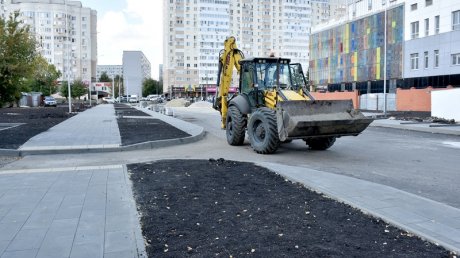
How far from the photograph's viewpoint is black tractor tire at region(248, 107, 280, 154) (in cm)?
1188

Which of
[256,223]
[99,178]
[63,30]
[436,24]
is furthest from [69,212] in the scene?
[63,30]

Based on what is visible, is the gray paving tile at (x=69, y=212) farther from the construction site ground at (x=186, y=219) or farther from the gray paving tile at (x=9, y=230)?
the gray paving tile at (x=9, y=230)

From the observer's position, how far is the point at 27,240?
468 cm

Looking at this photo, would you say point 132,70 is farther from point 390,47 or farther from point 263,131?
point 263,131

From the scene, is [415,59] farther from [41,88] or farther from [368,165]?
[41,88]

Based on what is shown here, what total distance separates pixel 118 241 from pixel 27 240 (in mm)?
996

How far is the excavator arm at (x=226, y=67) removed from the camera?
15680 mm

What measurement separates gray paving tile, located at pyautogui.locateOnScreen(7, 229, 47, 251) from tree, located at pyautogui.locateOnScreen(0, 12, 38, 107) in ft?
37.5

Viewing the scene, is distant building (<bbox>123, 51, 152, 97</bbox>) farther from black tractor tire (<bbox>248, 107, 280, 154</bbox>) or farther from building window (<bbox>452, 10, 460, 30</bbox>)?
black tractor tire (<bbox>248, 107, 280, 154</bbox>)

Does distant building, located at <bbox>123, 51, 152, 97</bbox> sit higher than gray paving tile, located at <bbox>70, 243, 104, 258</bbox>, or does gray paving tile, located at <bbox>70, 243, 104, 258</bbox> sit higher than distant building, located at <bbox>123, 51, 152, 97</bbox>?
distant building, located at <bbox>123, 51, 152, 97</bbox>

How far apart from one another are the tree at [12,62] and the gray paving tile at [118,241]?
39.4ft

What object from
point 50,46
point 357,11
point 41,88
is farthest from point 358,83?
point 50,46

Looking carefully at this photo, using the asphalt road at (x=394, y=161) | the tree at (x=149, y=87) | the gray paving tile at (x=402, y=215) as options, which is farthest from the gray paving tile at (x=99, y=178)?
the tree at (x=149, y=87)

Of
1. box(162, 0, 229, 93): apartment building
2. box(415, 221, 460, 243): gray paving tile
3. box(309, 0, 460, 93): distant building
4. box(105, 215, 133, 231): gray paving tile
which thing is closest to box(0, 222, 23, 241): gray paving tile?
box(105, 215, 133, 231): gray paving tile
